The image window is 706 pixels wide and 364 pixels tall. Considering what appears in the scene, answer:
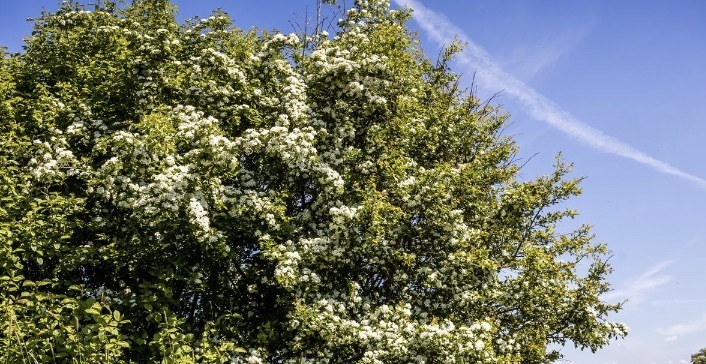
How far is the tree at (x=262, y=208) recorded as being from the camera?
48.8 ft

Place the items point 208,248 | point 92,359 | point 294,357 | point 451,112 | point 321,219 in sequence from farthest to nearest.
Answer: point 451,112 < point 321,219 < point 294,357 < point 208,248 < point 92,359

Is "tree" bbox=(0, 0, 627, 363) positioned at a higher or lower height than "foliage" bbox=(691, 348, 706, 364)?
lower

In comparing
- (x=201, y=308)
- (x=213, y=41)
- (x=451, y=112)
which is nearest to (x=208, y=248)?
(x=201, y=308)

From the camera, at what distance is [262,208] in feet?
53.1

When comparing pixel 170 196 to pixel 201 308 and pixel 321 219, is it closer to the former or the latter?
pixel 201 308

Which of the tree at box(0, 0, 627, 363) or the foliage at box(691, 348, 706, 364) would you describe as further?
the foliage at box(691, 348, 706, 364)

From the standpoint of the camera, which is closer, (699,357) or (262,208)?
(262,208)

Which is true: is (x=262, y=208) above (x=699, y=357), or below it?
below

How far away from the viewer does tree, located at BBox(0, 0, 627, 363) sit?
585 inches

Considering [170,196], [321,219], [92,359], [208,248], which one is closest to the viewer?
[92,359]

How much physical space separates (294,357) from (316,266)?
2.87 meters

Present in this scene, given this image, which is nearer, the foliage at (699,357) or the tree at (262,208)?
the tree at (262,208)

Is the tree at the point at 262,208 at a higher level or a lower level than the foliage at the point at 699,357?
lower

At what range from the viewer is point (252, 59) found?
65.2 feet
